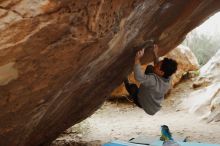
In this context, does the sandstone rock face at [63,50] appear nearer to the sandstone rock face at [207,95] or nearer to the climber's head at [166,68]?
the climber's head at [166,68]

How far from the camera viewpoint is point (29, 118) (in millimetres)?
4703

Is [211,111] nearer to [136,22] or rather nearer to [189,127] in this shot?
[189,127]

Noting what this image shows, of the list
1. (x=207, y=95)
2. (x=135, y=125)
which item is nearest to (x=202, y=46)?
(x=207, y=95)

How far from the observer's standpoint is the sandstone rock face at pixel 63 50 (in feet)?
10.2

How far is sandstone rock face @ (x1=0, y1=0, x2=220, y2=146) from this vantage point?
3121 mm

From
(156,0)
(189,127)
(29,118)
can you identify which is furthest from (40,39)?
(189,127)

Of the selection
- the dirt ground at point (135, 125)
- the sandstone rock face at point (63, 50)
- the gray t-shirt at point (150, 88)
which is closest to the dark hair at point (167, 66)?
the gray t-shirt at point (150, 88)

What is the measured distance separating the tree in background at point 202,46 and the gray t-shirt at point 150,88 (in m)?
14.4

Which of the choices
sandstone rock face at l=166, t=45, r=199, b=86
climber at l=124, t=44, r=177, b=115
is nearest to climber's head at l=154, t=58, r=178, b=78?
climber at l=124, t=44, r=177, b=115

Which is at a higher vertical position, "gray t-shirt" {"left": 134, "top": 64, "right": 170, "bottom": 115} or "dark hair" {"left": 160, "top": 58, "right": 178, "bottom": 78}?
"dark hair" {"left": 160, "top": 58, "right": 178, "bottom": 78}

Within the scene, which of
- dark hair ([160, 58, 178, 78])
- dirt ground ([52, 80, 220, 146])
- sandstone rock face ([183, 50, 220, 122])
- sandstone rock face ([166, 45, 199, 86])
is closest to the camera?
dark hair ([160, 58, 178, 78])

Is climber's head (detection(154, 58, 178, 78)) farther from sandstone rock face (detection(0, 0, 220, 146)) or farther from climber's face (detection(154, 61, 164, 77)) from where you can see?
sandstone rock face (detection(0, 0, 220, 146))

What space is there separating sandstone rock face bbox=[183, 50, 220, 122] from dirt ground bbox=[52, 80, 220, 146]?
0.30 meters

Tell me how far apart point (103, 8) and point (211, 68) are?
11.3 metres
